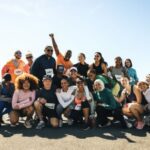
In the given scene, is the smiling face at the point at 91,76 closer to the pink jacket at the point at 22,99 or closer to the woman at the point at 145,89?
the woman at the point at 145,89

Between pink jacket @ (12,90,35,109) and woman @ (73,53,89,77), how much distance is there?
86.2 inches

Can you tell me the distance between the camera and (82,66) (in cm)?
1173

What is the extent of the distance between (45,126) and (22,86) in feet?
4.54

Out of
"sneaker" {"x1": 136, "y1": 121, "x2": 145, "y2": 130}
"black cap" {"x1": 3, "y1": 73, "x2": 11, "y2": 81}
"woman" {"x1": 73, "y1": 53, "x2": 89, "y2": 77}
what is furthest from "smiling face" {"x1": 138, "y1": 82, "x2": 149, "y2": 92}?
"black cap" {"x1": 3, "y1": 73, "x2": 11, "y2": 81}

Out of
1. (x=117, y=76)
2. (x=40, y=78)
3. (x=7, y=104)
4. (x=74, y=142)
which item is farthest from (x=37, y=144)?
(x=117, y=76)

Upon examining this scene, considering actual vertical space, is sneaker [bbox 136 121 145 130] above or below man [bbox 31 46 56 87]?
below

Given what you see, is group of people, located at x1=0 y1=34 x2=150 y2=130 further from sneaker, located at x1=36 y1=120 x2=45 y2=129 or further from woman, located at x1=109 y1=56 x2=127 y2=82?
woman, located at x1=109 y1=56 x2=127 y2=82

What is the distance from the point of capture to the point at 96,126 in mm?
10023

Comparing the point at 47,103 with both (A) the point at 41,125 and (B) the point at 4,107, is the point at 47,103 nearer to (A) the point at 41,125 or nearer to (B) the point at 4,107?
(A) the point at 41,125

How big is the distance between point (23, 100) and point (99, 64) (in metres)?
2.87

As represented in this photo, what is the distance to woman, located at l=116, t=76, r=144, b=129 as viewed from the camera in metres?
9.80

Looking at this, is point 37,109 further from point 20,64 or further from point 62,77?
point 20,64

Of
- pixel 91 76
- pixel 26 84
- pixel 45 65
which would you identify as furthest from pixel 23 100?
pixel 91 76

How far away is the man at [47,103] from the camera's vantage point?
393 inches
